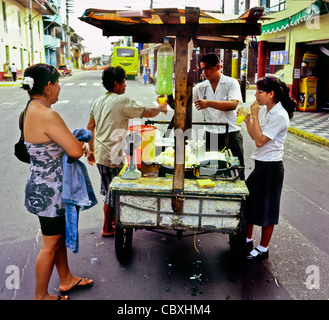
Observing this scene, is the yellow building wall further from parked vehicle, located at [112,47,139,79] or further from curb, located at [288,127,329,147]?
parked vehicle, located at [112,47,139,79]

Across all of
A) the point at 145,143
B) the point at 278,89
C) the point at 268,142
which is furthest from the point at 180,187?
the point at 278,89

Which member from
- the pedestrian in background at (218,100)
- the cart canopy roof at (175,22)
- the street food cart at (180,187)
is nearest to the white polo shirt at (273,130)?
the street food cart at (180,187)

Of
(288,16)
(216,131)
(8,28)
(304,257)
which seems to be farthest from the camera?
(8,28)

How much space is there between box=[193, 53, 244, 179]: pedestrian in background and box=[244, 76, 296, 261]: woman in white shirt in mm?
818

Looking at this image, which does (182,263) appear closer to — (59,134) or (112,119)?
(112,119)

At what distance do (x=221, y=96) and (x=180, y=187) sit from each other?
1.94m

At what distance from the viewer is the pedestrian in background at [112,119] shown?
354cm

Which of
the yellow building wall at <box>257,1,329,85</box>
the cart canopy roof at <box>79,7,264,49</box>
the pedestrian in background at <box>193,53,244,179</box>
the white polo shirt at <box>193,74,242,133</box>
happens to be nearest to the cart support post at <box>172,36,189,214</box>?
the cart canopy roof at <box>79,7,264,49</box>

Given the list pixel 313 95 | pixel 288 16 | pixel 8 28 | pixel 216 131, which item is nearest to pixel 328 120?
pixel 313 95

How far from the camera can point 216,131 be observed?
14.4 ft

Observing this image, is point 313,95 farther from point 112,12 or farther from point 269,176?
point 112,12

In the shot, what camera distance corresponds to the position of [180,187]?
109 inches

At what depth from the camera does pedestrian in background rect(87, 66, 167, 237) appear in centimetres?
354
